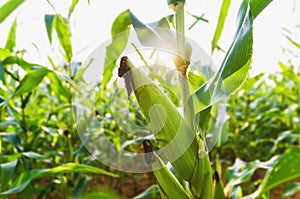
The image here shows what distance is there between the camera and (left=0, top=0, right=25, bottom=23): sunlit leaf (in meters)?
0.56

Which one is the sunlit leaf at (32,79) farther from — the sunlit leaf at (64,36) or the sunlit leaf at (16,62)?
the sunlit leaf at (64,36)

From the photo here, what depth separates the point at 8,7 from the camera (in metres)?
0.57

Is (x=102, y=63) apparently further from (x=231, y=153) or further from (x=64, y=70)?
(x=231, y=153)

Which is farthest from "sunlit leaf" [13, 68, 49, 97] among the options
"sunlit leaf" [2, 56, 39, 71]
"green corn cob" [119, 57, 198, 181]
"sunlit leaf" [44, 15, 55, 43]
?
"green corn cob" [119, 57, 198, 181]

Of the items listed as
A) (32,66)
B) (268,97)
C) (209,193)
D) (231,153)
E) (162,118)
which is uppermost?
(32,66)

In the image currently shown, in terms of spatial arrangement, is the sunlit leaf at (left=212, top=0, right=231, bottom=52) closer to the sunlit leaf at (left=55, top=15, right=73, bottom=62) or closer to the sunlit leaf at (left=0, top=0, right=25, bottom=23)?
the sunlit leaf at (left=0, top=0, right=25, bottom=23)

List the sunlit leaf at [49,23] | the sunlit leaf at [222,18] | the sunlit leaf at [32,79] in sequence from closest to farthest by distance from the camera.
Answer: the sunlit leaf at [222,18]
the sunlit leaf at [32,79]
the sunlit leaf at [49,23]

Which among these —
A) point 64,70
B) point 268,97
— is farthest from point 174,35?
point 268,97

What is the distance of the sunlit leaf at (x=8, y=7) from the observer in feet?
1.84

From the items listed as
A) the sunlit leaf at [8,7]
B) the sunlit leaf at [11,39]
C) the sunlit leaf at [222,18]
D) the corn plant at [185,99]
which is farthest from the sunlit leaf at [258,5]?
the sunlit leaf at [11,39]

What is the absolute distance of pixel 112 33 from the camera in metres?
0.55

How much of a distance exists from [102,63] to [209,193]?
24 cm

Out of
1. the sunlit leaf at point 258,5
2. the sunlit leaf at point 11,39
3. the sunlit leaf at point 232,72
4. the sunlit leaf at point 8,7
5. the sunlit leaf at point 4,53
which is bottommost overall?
the sunlit leaf at point 232,72

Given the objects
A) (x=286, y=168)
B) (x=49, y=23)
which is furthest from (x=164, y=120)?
(x=49, y=23)
